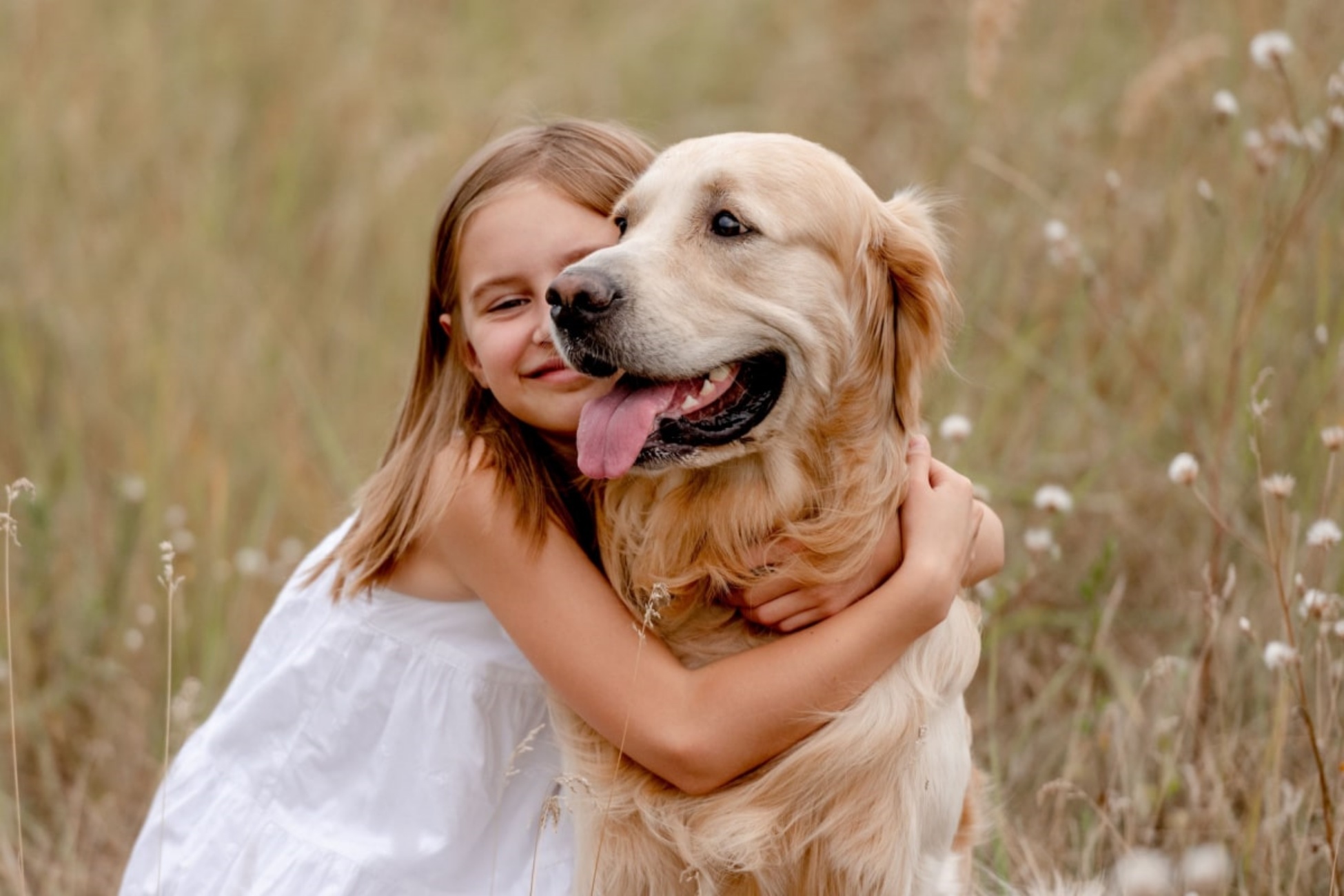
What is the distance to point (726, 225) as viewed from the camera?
7.82ft

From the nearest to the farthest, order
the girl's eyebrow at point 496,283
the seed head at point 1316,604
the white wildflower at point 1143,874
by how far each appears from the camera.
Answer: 1. the white wildflower at point 1143,874
2. the seed head at point 1316,604
3. the girl's eyebrow at point 496,283

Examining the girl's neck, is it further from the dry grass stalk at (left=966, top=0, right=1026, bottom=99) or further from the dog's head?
the dry grass stalk at (left=966, top=0, right=1026, bottom=99)

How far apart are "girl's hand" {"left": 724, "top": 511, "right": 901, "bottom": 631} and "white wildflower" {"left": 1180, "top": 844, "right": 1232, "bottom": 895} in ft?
2.23

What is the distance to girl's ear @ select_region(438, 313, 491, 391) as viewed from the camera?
264 centimetres

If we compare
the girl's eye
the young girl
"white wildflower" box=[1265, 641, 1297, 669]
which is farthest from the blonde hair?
"white wildflower" box=[1265, 641, 1297, 669]

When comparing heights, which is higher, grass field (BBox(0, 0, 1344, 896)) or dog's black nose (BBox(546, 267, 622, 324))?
dog's black nose (BBox(546, 267, 622, 324))

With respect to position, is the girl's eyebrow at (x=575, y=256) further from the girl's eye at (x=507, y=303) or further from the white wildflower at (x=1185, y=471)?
the white wildflower at (x=1185, y=471)

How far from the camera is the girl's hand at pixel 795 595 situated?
2.32m

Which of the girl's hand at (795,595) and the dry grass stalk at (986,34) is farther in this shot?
the dry grass stalk at (986,34)

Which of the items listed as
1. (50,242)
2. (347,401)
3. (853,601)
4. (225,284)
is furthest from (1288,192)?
(50,242)

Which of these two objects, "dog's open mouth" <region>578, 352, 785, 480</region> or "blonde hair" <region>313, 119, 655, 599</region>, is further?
"blonde hair" <region>313, 119, 655, 599</region>

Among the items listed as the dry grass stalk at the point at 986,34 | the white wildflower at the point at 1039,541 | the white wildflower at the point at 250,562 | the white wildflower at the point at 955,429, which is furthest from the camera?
the white wildflower at the point at 250,562

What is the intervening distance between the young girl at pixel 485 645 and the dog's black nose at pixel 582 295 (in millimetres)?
222

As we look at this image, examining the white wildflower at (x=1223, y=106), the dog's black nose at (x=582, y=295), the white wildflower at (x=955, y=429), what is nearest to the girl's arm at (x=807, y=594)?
the dog's black nose at (x=582, y=295)
